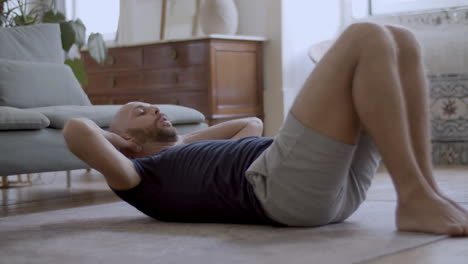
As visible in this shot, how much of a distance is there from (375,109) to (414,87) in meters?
0.16

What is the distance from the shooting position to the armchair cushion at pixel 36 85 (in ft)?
11.6

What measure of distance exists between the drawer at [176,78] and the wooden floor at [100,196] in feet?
2.39

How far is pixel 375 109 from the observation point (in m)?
1.70

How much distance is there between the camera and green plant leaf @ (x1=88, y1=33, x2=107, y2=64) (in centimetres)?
454

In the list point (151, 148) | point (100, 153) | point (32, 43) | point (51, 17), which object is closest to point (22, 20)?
point (51, 17)

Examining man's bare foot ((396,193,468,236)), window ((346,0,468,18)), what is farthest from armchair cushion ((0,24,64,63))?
man's bare foot ((396,193,468,236))

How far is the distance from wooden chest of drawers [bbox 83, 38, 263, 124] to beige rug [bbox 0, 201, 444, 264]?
7.17ft

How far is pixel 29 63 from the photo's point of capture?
376 cm

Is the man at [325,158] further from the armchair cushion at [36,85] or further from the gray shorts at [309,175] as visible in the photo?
the armchair cushion at [36,85]

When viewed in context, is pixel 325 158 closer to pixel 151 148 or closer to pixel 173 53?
pixel 151 148

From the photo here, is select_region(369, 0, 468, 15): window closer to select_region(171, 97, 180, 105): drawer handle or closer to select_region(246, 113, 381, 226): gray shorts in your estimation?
select_region(171, 97, 180, 105): drawer handle

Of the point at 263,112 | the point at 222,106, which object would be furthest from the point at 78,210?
the point at 263,112

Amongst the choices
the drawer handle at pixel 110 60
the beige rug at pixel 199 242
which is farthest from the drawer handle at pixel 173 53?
the beige rug at pixel 199 242

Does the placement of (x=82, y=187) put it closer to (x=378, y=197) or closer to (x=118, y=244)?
(x=378, y=197)
